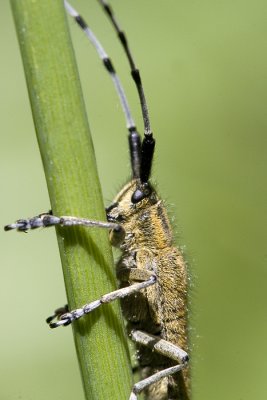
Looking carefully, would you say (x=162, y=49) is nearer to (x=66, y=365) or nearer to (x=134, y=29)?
(x=134, y=29)

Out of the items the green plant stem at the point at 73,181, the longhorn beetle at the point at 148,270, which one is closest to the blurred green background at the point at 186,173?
the longhorn beetle at the point at 148,270

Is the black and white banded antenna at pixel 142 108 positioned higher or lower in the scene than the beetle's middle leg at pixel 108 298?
higher

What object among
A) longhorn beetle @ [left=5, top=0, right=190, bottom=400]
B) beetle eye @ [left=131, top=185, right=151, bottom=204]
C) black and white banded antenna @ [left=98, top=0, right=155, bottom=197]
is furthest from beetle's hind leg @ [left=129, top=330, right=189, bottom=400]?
black and white banded antenna @ [left=98, top=0, right=155, bottom=197]

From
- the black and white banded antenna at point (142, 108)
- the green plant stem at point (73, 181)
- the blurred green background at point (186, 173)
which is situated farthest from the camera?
the blurred green background at point (186, 173)

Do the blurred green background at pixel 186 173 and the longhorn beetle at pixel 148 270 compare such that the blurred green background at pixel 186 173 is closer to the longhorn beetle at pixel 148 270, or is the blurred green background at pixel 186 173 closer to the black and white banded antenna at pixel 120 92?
the longhorn beetle at pixel 148 270

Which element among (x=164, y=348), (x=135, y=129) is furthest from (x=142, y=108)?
(x=164, y=348)

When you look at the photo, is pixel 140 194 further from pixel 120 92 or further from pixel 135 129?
pixel 120 92
